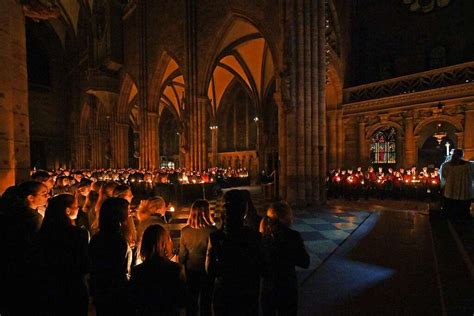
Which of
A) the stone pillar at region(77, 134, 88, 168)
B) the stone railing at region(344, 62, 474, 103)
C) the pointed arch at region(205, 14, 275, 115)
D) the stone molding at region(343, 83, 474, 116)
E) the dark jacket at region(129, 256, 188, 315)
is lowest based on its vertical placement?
the dark jacket at region(129, 256, 188, 315)

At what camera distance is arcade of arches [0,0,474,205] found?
10.0 meters

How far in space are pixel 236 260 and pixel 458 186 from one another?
562 cm

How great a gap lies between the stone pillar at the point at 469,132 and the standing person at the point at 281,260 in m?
14.7

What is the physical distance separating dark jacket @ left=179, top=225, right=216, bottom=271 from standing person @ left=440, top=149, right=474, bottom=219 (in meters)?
5.43

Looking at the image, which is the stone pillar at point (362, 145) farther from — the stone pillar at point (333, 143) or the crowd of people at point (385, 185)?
the crowd of people at point (385, 185)

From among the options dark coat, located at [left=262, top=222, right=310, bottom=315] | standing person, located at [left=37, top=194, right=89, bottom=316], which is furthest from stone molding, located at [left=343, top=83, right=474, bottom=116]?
standing person, located at [left=37, top=194, right=89, bottom=316]

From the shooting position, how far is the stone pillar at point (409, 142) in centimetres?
1452

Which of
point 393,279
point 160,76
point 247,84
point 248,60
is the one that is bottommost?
point 393,279

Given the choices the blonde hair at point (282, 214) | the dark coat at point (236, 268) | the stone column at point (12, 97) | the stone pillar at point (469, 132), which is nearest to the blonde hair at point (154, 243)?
the dark coat at point (236, 268)

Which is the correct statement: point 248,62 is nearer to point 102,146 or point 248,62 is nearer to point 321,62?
point 321,62

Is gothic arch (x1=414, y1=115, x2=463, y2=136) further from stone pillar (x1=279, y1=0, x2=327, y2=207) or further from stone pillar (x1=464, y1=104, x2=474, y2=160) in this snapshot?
stone pillar (x1=279, y1=0, x2=327, y2=207)

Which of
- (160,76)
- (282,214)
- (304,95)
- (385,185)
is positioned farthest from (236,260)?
(160,76)

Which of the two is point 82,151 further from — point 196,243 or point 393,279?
point 393,279

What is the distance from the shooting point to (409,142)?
1466 cm
